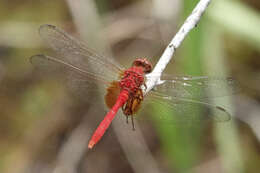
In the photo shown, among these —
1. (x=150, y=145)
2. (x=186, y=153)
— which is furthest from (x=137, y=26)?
(x=186, y=153)

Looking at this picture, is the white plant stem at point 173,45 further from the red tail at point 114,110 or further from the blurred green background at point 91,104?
the blurred green background at point 91,104

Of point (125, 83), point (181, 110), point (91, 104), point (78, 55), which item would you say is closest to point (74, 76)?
point (78, 55)

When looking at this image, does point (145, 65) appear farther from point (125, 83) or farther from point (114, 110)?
point (114, 110)

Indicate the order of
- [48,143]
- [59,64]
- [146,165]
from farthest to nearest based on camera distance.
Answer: [48,143], [146,165], [59,64]

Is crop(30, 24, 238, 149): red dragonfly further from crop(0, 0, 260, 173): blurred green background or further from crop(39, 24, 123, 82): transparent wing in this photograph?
crop(0, 0, 260, 173): blurred green background

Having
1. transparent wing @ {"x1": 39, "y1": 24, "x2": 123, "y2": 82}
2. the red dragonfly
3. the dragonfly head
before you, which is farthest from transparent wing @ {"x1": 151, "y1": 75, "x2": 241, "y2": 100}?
transparent wing @ {"x1": 39, "y1": 24, "x2": 123, "y2": 82}

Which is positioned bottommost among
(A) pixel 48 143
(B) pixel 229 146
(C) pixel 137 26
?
(A) pixel 48 143

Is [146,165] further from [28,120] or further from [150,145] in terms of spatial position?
[28,120]
